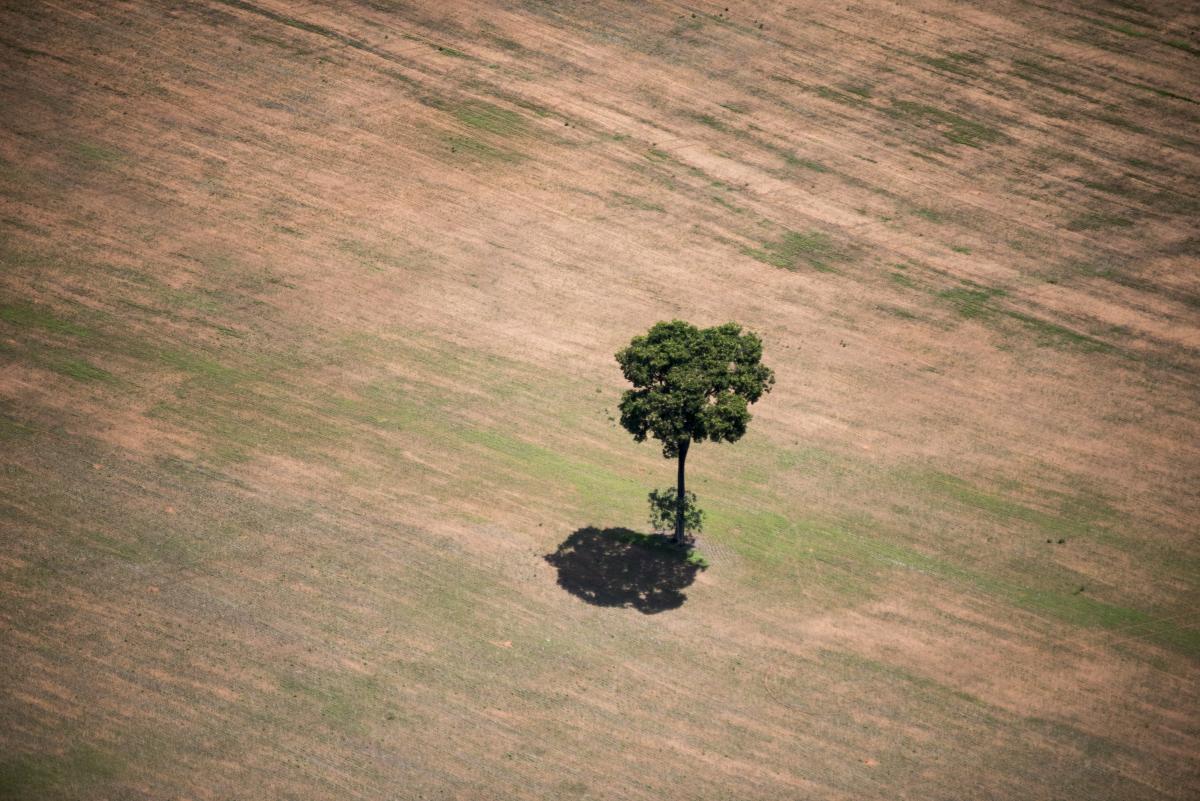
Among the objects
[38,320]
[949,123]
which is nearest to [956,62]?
[949,123]

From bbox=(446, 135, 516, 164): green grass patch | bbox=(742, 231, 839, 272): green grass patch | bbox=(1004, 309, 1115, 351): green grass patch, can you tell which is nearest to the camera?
bbox=(1004, 309, 1115, 351): green grass patch

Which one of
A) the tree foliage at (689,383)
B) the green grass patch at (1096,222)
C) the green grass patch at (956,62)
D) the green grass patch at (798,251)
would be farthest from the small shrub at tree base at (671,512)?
the green grass patch at (956,62)

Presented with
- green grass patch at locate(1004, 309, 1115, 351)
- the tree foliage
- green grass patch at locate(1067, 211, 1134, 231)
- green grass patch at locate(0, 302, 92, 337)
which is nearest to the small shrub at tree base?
the tree foliage

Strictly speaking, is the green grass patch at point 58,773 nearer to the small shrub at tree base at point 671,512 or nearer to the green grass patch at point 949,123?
the small shrub at tree base at point 671,512

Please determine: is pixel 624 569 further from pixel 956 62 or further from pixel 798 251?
pixel 956 62

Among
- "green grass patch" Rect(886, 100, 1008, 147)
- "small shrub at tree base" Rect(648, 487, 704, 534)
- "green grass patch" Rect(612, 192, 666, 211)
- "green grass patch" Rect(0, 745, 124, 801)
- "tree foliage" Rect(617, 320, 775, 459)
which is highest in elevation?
"green grass patch" Rect(886, 100, 1008, 147)

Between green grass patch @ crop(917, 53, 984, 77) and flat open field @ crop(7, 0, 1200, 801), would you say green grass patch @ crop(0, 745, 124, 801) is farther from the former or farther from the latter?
green grass patch @ crop(917, 53, 984, 77)
